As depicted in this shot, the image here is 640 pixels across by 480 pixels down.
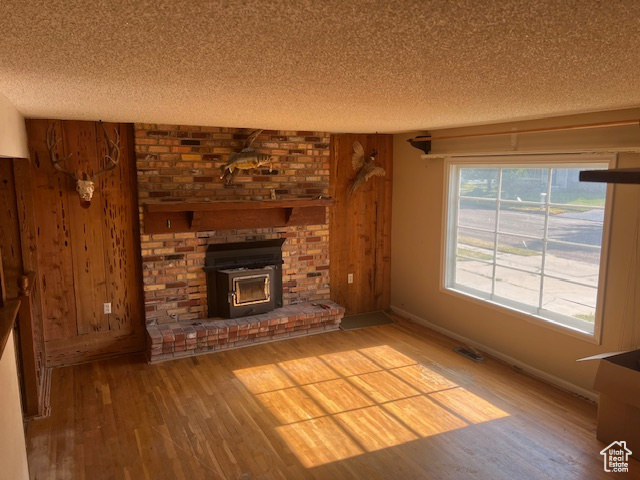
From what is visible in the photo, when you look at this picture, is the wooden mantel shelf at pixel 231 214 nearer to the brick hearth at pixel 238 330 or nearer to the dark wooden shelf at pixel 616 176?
the brick hearth at pixel 238 330

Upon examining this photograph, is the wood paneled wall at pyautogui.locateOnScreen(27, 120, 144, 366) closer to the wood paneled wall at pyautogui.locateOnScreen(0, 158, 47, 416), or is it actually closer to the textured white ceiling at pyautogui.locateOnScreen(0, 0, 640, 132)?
the wood paneled wall at pyautogui.locateOnScreen(0, 158, 47, 416)

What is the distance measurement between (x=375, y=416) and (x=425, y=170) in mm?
2808

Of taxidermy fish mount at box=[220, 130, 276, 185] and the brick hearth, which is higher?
taxidermy fish mount at box=[220, 130, 276, 185]

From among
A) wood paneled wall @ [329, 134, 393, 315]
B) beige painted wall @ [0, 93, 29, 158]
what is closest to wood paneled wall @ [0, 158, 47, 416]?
beige painted wall @ [0, 93, 29, 158]

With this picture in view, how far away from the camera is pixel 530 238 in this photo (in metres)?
4.12

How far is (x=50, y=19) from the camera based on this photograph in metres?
1.20

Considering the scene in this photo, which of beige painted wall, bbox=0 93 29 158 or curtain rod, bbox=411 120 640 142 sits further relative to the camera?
curtain rod, bbox=411 120 640 142

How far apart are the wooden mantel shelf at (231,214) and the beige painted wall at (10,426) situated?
87.3 inches

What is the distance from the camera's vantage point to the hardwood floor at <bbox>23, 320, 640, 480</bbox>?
9.39 feet

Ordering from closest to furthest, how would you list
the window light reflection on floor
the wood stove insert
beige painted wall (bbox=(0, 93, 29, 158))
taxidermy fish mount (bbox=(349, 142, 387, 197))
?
1. beige painted wall (bbox=(0, 93, 29, 158))
2. the window light reflection on floor
3. the wood stove insert
4. taxidermy fish mount (bbox=(349, 142, 387, 197))

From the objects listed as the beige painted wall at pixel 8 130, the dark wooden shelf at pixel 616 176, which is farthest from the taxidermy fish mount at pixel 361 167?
the dark wooden shelf at pixel 616 176

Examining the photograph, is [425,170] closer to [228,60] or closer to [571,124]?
[571,124]

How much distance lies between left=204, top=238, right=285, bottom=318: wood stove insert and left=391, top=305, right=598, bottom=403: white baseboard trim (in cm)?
176

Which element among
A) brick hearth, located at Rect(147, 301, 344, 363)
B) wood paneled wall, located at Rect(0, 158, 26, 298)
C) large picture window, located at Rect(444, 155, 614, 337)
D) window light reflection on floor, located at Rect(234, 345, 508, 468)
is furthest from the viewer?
brick hearth, located at Rect(147, 301, 344, 363)
